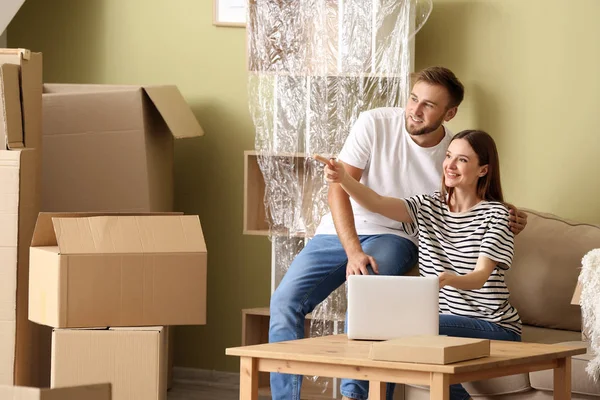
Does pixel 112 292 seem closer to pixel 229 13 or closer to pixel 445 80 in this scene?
pixel 445 80

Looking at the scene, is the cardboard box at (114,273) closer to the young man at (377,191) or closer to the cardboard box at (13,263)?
the cardboard box at (13,263)

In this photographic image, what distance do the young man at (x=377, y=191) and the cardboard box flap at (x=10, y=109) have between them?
882 mm

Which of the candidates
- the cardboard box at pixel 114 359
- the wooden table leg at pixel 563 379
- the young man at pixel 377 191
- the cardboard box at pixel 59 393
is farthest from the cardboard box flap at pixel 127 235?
the cardboard box at pixel 59 393

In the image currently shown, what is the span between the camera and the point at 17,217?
279 cm

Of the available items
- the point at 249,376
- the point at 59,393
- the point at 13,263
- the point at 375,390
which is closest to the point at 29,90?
the point at 13,263

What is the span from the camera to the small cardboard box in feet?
6.07

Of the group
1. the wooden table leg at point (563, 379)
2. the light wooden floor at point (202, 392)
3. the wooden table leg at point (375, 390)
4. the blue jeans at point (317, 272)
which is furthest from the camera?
the light wooden floor at point (202, 392)

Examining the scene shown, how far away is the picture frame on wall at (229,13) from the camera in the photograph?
3736mm

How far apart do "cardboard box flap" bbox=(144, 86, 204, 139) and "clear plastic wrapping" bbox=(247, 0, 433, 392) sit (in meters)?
0.23

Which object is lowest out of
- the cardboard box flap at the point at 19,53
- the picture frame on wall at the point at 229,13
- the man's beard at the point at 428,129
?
the man's beard at the point at 428,129

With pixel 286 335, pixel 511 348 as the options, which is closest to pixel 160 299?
pixel 286 335

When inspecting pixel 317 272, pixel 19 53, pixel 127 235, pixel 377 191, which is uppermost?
pixel 19 53

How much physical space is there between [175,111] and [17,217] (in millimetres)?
854

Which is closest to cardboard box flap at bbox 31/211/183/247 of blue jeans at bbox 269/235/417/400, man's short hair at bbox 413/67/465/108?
blue jeans at bbox 269/235/417/400
